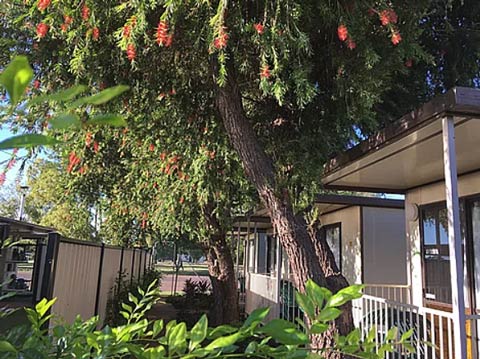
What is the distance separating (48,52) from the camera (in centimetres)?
435

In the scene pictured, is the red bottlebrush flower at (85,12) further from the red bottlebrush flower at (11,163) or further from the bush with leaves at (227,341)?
the bush with leaves at (227,341)

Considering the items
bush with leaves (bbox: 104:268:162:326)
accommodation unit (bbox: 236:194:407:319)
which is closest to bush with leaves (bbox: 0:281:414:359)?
bush with leaves (bbox: 104:268:162:326)

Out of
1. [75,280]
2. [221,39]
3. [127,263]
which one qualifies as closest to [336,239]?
[127,263]

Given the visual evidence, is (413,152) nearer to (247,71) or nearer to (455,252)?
(455,252)

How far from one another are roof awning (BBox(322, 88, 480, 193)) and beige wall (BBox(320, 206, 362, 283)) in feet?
6.64

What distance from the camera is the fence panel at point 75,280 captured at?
5.07 metres

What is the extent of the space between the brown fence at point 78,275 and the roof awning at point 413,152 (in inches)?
134

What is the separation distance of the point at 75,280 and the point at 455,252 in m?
4.80

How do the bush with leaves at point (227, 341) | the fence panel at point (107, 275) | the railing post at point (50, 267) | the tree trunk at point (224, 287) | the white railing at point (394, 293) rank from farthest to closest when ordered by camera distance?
1. the tree trunk at point (224, 287)
2. the fence panel at point (107, 275)
3. the white railing at point (394, 293)
4. the railing post at point (50, 267)
5. the bush with leaves at point (227, 341)

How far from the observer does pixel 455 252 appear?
326cm


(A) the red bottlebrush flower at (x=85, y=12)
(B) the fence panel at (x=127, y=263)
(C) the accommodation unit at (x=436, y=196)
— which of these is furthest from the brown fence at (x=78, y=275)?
(C) the accommodation unit at (x=436, y=196)

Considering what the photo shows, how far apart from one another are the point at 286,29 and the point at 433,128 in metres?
1.65

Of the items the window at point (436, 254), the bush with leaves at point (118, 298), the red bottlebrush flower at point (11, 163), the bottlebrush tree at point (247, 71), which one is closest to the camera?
the bottlebrush tree at point (247, 71)

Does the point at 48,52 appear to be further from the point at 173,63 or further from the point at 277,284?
the point at 277,284
